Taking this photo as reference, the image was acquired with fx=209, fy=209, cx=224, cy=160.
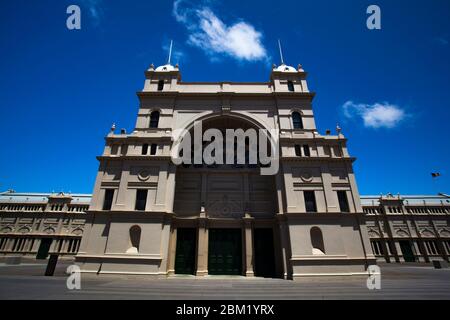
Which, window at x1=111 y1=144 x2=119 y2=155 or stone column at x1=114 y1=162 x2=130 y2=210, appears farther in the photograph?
window at x1=111 y1=144 x2=119 y2=155

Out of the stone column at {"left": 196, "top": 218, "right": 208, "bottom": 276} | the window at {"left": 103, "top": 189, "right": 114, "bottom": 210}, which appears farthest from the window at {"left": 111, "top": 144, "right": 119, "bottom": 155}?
the stone column at {"left": 196, "top": 218, "right": 208, "bottom": 276}

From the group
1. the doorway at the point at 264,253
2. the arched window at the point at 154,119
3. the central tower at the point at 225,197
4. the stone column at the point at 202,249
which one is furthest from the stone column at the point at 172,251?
the arched window at the point at 154,119

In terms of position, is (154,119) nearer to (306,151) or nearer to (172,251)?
(172,251)

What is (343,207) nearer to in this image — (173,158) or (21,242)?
(173,158)

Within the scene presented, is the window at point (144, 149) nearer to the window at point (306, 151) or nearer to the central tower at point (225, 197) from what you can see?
the central tower at point (225, 197)

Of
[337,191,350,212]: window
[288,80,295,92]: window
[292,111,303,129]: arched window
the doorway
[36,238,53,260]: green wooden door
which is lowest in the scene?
the doorway

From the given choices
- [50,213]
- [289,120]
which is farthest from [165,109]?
[50,213]

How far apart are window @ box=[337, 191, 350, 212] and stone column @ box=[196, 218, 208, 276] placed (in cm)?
1460

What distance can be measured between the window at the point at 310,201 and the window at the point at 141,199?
54.7ft

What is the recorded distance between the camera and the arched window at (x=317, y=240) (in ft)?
66.3

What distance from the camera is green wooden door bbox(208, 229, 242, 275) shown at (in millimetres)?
22672

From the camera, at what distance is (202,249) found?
2262 cm

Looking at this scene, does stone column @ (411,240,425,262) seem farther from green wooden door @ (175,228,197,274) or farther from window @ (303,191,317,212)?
green wooden door @ (175,228,197,274)

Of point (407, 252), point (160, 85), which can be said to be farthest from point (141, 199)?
point (407, 252)
